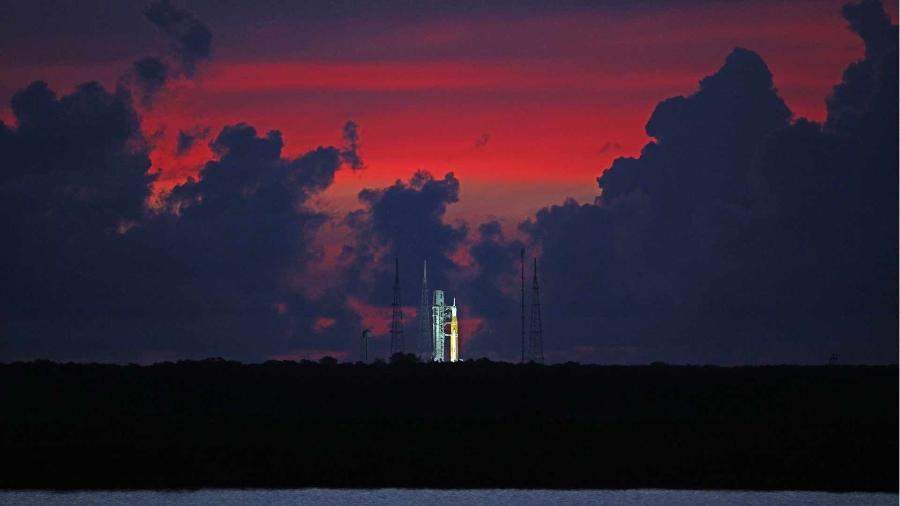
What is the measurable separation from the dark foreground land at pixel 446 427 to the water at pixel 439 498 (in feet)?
5.48

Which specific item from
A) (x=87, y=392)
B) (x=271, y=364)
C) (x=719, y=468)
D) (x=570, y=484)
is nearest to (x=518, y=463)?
(x=570, y=484)

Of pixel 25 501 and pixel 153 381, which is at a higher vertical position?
pixel 153 381

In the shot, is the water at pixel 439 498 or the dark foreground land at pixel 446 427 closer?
the water at pixel 439 498

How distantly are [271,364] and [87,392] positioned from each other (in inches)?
655

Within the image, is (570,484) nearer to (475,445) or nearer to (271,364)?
(475,445)

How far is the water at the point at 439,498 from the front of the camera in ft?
224

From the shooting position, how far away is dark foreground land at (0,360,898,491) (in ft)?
245

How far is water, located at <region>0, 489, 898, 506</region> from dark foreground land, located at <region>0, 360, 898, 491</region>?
1.67 meters

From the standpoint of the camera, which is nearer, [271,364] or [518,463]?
[518,463]

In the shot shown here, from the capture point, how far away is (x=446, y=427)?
85625 millimetres

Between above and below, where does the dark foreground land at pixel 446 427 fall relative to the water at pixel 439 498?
above

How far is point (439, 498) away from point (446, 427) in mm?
15794

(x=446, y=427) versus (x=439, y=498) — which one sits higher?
(x=446, y=427)

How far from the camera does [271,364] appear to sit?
121 m
